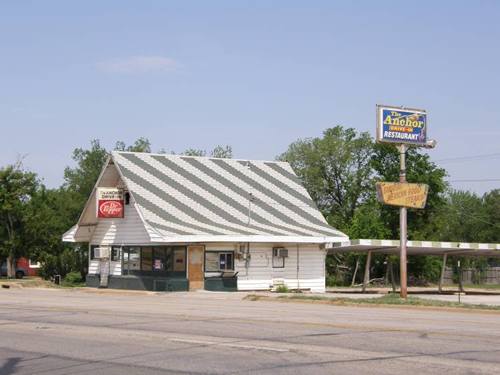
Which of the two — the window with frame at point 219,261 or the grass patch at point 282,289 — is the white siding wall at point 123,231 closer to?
the window with frame at point 219,261

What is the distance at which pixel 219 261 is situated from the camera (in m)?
40.3

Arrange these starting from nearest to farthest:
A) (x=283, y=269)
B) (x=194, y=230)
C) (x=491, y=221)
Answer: (x=194, y=230), (x=283, y=269), (x=491, y=221)

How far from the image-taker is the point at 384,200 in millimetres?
31641

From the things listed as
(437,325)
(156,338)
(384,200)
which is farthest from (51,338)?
(384,200)

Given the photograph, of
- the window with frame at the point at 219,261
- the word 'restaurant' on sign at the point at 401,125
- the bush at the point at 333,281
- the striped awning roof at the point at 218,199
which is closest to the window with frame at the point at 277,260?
the striped awning roof at the point at 218,199

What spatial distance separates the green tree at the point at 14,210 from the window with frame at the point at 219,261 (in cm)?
2006

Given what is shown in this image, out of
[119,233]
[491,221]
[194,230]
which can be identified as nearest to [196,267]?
[194,230]

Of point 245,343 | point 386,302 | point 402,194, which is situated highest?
point 402,194

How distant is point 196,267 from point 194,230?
6.10 feet

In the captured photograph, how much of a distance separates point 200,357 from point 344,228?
56439 mm

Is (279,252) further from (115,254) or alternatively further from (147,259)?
(115,254)

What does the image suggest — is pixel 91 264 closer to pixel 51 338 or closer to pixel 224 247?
pixel 224 247

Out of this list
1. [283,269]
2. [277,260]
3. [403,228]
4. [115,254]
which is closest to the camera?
[403,228]

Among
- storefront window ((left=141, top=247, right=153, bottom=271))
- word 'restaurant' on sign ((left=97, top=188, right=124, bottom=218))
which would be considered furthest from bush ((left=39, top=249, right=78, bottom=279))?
storefront window ((left=141, top=247, right=153, bottom=271))
